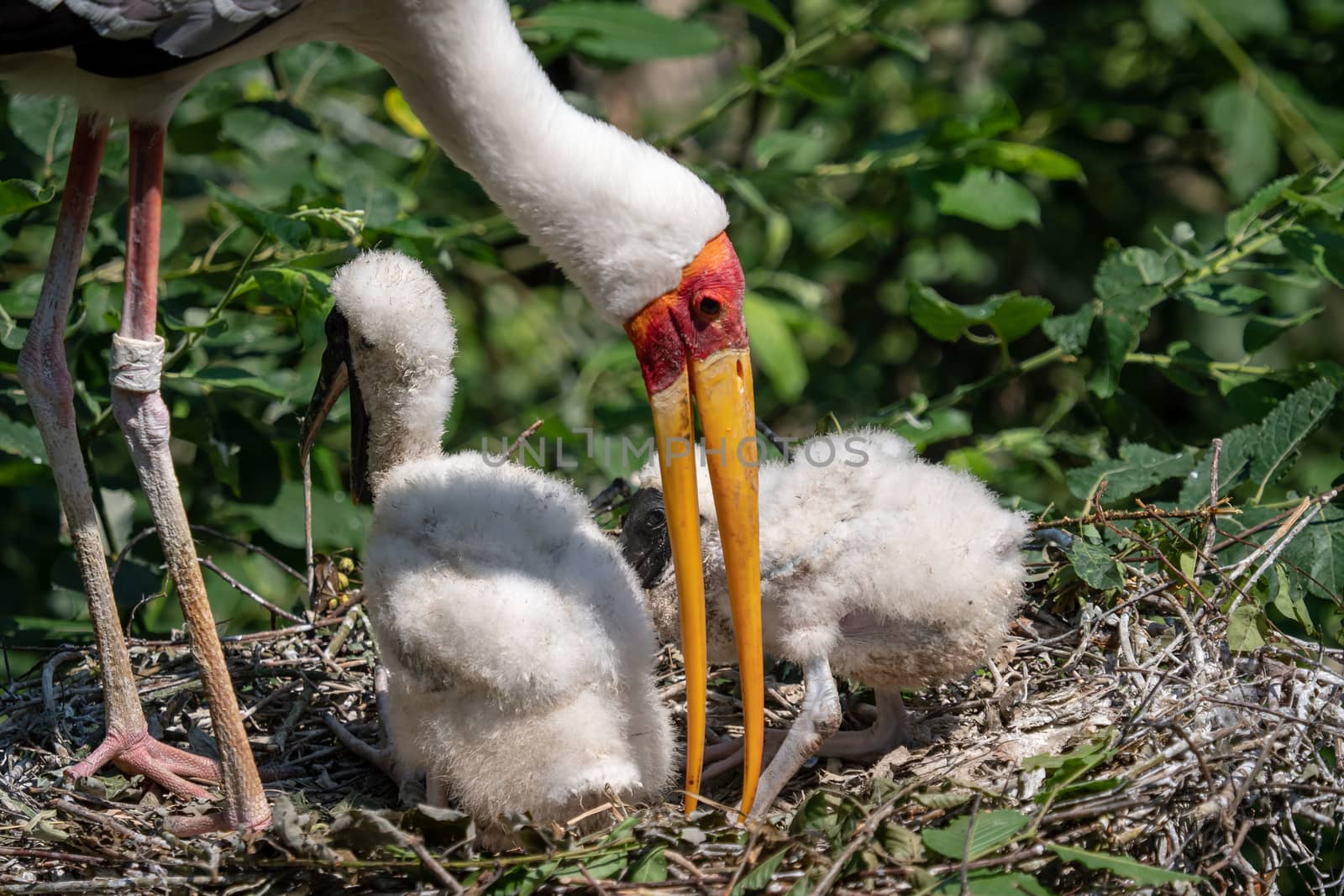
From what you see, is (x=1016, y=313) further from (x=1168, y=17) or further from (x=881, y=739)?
(x=1168, y=17)

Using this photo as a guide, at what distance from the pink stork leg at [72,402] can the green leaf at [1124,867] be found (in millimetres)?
2083

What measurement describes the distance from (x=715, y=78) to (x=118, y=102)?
5.64 m

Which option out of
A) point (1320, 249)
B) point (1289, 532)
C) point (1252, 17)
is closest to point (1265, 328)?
point (1320, 249)

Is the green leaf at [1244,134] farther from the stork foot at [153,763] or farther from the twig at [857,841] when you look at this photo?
the stork foot at [153,763]

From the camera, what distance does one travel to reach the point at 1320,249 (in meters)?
3.72

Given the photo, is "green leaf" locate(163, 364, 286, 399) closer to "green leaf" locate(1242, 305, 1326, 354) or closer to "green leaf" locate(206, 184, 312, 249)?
"green leaf" locate(206, 184, 312, 249)

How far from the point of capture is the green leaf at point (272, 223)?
3.58 metres

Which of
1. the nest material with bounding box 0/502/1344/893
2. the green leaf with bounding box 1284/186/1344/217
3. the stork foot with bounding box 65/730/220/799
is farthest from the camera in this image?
the green leaf with bounding box 1284/186/1344/217

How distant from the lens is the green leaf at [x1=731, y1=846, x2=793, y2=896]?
2438mm

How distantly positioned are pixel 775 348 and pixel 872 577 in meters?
2.18

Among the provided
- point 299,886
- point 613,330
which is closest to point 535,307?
point 613,330

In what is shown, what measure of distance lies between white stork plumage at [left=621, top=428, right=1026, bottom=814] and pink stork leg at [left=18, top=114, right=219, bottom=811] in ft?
4.81

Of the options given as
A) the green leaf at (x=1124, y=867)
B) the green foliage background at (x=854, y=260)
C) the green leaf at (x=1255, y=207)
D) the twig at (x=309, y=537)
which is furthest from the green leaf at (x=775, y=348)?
the green leaf at (x=1124, y=867)

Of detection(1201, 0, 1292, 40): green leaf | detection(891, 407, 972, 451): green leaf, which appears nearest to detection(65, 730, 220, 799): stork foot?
detection(891, 407, 972, 451): green leaf
